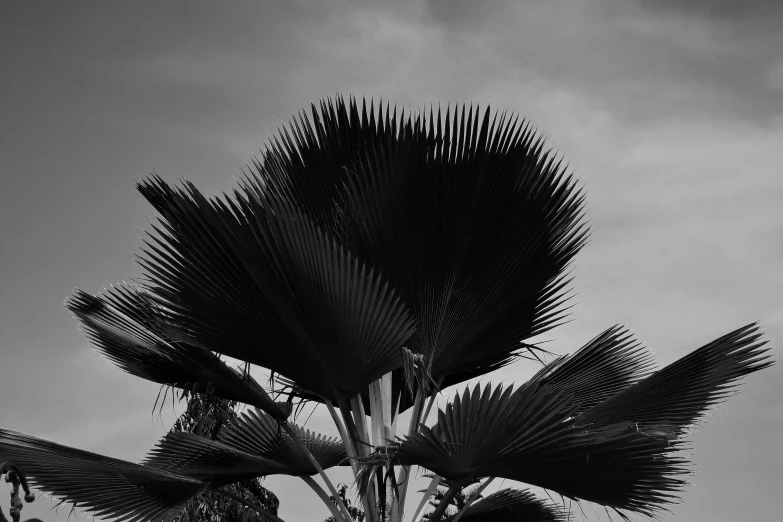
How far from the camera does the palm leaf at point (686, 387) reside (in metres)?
5.81

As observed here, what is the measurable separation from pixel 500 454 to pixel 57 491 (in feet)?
8.96

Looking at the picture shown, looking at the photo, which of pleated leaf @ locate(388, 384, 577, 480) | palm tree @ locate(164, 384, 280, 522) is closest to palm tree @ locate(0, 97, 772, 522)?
pleated leaf @ locate(388, 384, 577, 480)

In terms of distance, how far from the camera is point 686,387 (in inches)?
232

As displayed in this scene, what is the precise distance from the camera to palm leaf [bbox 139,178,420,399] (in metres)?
4.64

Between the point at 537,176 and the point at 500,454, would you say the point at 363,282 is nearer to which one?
the point at 500,454

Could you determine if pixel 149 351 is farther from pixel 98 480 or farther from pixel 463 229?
pixel 463 229

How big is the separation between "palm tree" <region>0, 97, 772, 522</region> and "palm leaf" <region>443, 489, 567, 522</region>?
2 centimetres

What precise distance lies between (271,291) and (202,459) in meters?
2.02

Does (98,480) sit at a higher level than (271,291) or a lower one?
lower

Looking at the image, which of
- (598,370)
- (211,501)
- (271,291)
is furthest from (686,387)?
(211,501)

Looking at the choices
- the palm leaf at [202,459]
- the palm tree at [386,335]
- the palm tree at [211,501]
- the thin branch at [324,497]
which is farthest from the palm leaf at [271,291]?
the palm tree at [211,501]

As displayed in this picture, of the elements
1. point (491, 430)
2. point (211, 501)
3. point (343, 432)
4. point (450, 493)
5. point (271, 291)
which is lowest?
point (450, 493)

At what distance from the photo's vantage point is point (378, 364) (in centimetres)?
506

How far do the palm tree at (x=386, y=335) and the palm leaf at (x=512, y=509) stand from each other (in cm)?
2
